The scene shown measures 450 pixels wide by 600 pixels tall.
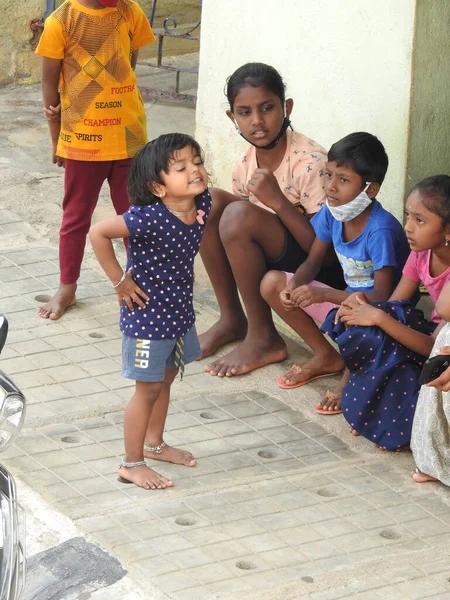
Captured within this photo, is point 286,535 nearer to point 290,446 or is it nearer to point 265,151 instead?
point 290,446

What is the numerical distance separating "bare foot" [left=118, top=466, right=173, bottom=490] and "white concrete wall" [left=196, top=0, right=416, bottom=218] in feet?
5.44

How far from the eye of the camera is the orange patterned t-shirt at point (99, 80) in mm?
4922

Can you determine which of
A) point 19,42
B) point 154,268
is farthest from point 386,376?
point 19,42

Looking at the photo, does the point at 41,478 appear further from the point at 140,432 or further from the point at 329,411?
the point at 329,411

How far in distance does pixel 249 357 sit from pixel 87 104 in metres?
1.32

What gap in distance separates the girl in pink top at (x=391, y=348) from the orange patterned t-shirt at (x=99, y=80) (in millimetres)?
1455

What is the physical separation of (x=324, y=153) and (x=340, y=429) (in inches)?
46.0

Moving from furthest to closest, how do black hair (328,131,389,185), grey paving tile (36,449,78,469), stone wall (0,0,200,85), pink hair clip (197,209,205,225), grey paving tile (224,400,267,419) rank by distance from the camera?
stone wall (0,0,200,85) < grey paving tile (224,400,267,419) < black hair (328,131,389,185) < grey paving tile (36,449,78,469) < pink hair clip (197,209,205,225)

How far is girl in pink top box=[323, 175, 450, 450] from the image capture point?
4141 millimetres

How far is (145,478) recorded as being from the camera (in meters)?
3.92

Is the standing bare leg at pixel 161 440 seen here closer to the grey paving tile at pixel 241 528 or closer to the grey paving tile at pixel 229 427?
the grey paving tile at pixel 229 427

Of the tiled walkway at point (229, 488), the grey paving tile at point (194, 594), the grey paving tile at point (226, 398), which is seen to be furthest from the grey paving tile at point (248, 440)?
the grey paving tile at point (194, 594)

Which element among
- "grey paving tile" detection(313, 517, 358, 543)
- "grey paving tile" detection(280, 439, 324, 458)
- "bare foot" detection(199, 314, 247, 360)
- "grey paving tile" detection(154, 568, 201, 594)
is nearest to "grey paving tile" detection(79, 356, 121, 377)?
"bare foot" detection(199, 314, 247, 360)

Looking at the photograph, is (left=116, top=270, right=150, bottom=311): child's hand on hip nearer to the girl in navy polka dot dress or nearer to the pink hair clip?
the girl in navy polka dot dress
